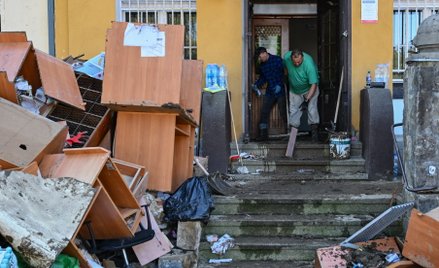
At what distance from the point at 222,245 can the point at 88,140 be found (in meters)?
2.02

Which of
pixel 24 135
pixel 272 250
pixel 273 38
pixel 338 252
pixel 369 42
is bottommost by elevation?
pixel 272 250

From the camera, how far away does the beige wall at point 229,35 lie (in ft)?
29.2

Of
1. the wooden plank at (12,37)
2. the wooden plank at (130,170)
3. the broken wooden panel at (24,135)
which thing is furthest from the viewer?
the wooden plank at (12,37)

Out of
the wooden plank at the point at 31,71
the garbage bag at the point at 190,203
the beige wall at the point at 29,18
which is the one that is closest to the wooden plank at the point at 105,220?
the garbage bag at the point at 190,203

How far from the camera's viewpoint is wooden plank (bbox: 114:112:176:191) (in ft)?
20.8

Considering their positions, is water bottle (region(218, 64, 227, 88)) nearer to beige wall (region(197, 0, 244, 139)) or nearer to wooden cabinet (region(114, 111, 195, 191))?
beige wall (region(197, 0, 244, 139))

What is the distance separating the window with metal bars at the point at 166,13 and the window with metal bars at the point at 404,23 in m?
3.41

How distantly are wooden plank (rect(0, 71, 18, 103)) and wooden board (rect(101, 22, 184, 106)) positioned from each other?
3.14 ft

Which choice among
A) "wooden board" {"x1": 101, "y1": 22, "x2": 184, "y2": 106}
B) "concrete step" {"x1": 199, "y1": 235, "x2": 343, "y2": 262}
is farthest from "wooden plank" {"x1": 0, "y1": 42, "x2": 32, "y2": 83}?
"concrete step" {"x1": 199, "y1": 235, "x2": 343, "y2": 262}

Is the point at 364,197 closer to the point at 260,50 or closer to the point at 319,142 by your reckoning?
the point at 319,142

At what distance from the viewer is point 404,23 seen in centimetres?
923

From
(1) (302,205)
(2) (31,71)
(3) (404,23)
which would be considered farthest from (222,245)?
(3) (404,23)

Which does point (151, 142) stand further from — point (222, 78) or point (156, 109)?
point (222, 78)

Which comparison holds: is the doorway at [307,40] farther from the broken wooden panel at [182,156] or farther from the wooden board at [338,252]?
the wooden board at [338,252]
